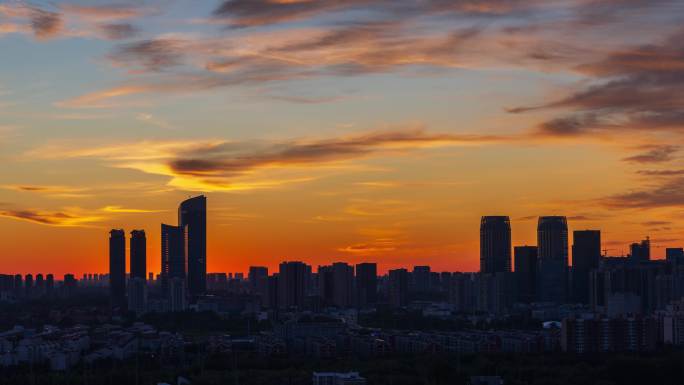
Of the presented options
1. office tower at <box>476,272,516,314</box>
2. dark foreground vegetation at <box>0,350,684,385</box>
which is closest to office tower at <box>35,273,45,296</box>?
office tower at <box>476,272,516,314</box>

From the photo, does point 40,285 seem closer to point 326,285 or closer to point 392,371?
point 326,285

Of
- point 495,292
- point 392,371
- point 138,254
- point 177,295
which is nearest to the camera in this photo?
point 392,371

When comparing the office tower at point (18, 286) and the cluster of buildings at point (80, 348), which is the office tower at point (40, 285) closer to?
the office tower at point (18, 286)

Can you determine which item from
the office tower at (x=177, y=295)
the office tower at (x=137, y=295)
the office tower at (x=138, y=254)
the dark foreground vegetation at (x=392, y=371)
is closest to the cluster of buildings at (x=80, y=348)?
the dark foreground vegetation at (x=392, y=371)

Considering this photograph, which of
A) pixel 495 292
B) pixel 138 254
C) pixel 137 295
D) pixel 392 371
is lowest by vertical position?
pixel 392 371

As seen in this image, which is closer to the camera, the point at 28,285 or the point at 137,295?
the point at 137,295

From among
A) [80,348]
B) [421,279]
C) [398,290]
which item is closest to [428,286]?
[421,279]
